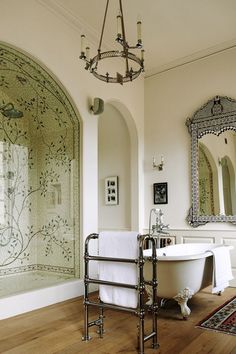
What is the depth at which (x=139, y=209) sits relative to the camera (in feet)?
17.6

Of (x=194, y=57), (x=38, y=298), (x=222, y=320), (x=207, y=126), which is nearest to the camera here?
(x=222, y=320)

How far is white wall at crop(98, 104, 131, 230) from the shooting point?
5.53m

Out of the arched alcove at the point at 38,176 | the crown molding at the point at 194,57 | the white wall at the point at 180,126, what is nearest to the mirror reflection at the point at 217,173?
the white wall at the point at 180,126

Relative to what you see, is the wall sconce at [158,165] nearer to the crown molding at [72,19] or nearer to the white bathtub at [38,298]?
the crown molding at [72,19]

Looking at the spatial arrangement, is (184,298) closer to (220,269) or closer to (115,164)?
(220,269)

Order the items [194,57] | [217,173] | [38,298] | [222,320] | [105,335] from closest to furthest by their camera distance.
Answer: [105,335] → [222,320] → [38,298] → [217,173] → [194,57]

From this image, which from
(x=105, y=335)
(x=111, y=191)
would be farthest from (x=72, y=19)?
(x=105, y=335)

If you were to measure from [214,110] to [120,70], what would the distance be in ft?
5.20

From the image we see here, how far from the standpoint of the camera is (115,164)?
5695 mm

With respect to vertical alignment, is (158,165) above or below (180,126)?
below

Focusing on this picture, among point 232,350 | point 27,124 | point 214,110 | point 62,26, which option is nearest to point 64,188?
point 27,124

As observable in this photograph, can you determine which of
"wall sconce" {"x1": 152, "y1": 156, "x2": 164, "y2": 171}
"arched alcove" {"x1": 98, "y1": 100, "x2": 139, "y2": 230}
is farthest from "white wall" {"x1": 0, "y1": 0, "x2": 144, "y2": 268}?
"wall sconce" {"x1": 152, "y1": 156, "x2": 164, "y2": 171}

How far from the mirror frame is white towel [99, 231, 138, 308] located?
2497 mm

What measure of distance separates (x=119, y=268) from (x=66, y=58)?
9.22ft
